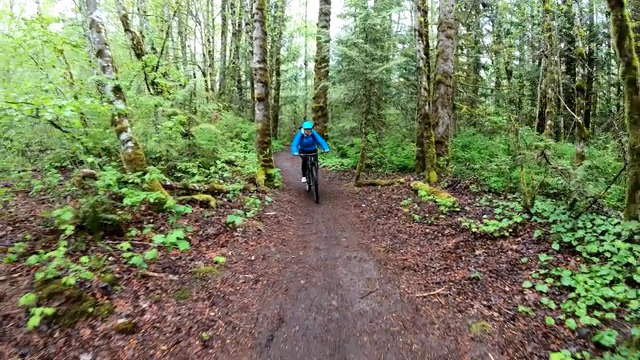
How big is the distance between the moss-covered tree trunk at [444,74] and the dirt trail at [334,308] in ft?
13.1

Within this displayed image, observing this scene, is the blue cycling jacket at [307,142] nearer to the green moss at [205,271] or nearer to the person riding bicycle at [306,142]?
the person riding bicycle at [306,142]

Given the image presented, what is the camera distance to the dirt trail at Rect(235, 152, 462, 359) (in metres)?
3.87

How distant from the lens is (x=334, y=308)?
183 inches

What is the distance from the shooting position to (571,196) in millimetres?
5992

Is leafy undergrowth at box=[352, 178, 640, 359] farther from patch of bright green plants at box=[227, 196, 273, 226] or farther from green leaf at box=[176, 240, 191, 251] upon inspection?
green leaf at box=[176, 240, 191, 251]

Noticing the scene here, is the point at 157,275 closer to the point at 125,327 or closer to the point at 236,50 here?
the point at 125,327

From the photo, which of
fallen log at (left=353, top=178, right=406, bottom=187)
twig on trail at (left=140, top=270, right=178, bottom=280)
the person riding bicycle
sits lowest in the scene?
twig on trail at (left=140, top=270, right=178, bottom=280)

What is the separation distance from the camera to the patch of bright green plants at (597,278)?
145 inches

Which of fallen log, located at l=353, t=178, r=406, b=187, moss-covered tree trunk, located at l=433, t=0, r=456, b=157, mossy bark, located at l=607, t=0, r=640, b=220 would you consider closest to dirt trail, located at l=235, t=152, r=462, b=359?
fallen log, located at l=353, t=178, r=406, b=187

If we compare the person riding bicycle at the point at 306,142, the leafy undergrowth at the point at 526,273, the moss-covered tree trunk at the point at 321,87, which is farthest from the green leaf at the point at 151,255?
the moss-covered tree trunk at the point at 321,87

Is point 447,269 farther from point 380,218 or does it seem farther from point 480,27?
point 480,27

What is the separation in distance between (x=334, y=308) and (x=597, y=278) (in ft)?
10.6

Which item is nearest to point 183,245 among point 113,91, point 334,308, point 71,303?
point 71,303

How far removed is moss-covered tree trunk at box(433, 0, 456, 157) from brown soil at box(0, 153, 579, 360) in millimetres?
3202
